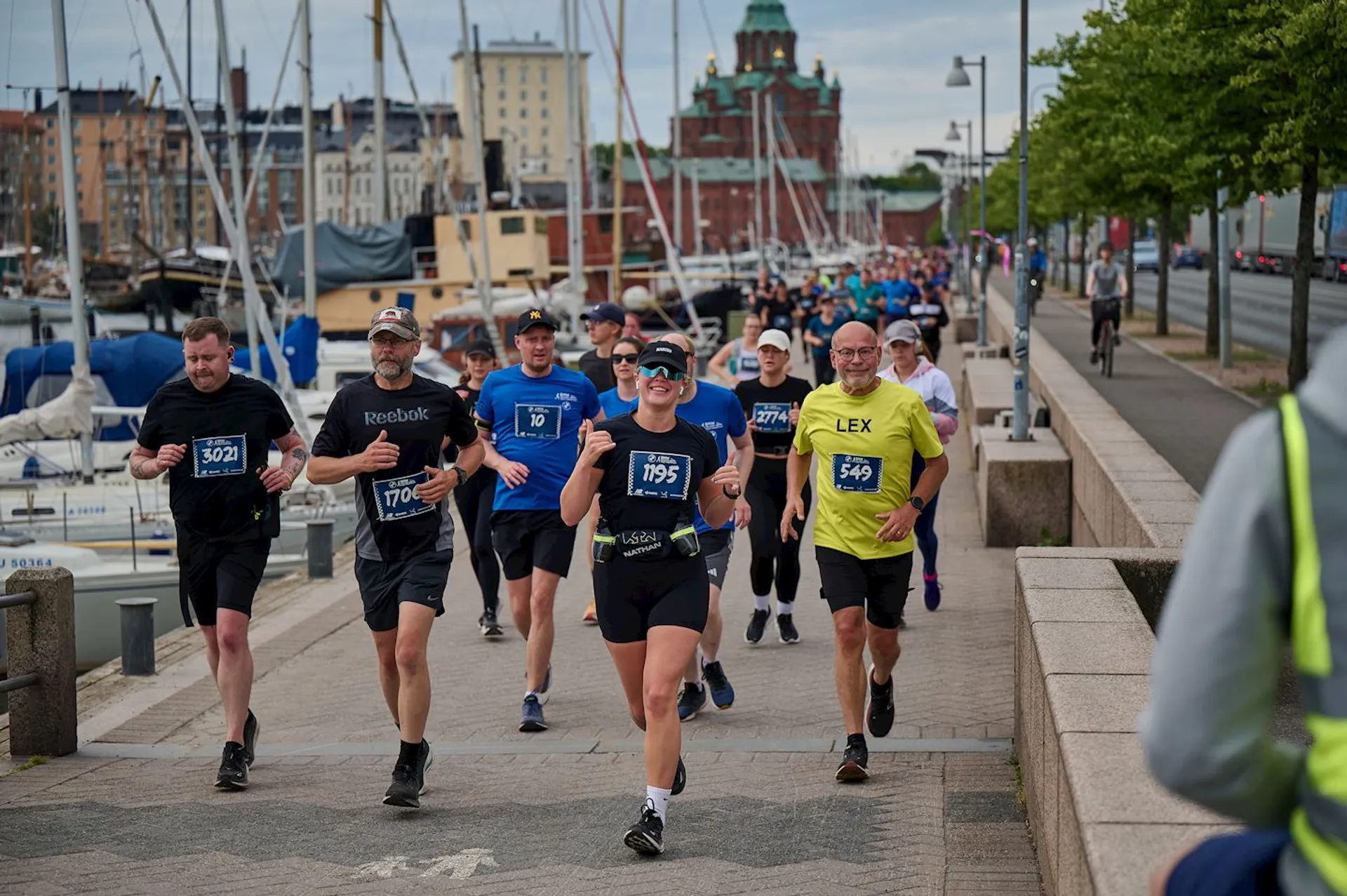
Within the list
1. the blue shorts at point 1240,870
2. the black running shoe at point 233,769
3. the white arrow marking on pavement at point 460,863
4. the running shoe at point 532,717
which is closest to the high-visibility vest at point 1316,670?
the blue shorts at point 1240,870

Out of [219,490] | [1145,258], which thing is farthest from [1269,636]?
[1145,258]

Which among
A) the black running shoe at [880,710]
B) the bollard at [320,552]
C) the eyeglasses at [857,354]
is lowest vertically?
the bollard at [320,552]

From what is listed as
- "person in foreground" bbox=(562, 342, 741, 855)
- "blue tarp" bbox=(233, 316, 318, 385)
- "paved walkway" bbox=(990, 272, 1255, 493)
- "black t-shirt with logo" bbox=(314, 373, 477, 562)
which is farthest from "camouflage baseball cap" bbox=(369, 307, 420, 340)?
"blue tarp" bbox=(233, 316, 318, 385)

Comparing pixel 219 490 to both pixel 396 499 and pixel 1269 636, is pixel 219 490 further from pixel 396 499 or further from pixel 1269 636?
pixel 1269 636

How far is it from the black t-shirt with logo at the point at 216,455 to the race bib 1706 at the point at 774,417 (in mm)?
3599

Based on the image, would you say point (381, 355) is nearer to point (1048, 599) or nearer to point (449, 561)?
point (449, 561)

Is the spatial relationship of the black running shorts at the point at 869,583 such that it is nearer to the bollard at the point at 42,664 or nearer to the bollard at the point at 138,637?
the bollard at the point at 42,664

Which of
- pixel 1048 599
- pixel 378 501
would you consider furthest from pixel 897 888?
pixel 378 501

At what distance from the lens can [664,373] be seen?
750 cm

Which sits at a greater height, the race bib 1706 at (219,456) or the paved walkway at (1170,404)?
the race bib 1706 at (219,456)

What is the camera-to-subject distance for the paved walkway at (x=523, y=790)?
23.2 ft

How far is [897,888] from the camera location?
6.72 metres

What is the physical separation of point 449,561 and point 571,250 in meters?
33.7

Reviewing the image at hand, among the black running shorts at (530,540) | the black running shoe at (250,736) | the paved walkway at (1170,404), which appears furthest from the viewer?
the paved walkway at (1170,404)
